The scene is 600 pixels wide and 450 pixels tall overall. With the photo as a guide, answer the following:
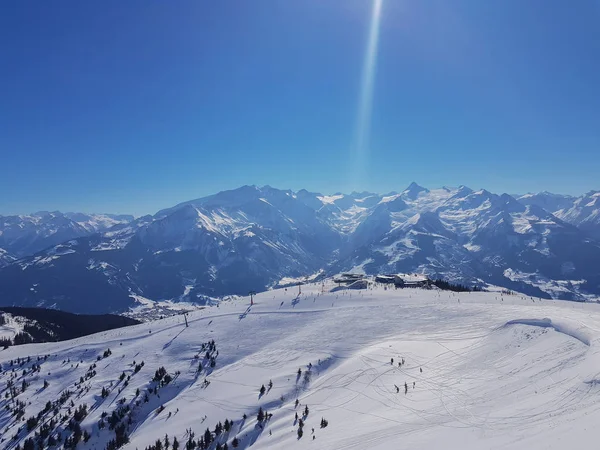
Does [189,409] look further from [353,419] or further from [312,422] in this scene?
[353,419]

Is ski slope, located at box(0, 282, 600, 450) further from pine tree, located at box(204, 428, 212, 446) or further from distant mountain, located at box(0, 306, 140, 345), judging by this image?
distant mountain, located at box(0, 306, 140, 345)

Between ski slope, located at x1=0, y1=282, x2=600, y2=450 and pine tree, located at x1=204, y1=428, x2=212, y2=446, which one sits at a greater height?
ski slope, located at x1=0, y1=282, x2=600, y2=450

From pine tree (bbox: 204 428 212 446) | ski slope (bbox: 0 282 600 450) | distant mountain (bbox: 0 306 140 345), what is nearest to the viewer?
ski slope (bbox: 0 282 600 450)

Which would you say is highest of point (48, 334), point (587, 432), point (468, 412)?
point (587, 432)

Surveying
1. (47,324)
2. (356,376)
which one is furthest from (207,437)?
(47,324)

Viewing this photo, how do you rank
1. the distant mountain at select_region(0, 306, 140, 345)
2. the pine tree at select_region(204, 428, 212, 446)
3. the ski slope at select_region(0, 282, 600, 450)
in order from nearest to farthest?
the ski slope at select_region(0, 282, 600, 450) < the pine tree at select_region(204, 428, 212, 446) < the distant mountain at select_region(0, 306, 140, 345)

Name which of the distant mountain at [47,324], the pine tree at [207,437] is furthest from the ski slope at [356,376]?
the distant mountain at [47,324]

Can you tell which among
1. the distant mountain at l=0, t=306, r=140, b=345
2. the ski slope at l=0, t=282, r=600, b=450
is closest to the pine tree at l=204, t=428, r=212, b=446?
the ski slope at l=0, t=282, r=600, b=450

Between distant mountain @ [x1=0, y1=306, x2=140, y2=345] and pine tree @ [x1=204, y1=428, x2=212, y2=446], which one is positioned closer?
pine tree @ [x1=204, y1=428, x2=212, y2=446]

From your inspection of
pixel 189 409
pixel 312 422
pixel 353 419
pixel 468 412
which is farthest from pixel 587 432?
pixel 189 409

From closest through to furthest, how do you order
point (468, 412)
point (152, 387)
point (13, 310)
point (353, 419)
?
point (468, 412) → point (353, 419) → point (152, 387) → point (13, 310)
